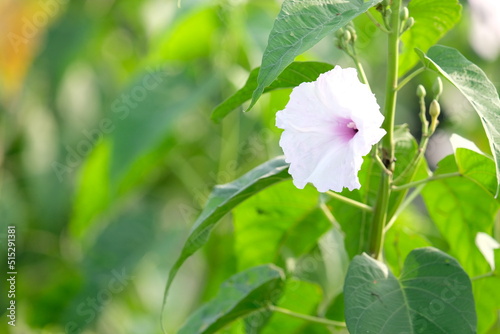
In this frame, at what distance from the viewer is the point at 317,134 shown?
1.82 feet

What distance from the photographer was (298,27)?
0.53 metres

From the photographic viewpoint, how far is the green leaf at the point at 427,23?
2.21 ft

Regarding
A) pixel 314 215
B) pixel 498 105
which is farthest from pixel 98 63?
pixel 498 105

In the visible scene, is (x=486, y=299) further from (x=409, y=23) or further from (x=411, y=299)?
(x=409, y=23)

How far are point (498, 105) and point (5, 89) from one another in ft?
5.18

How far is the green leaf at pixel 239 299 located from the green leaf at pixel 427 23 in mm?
239

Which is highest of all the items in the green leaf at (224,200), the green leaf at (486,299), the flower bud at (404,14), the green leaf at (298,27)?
the green leaf at (298,27)

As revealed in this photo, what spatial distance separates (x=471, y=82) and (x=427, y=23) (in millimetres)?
148

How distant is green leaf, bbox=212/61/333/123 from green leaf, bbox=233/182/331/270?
0.49 ft

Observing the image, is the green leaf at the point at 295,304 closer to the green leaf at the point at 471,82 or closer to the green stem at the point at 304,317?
the green stem at the point at 304,317

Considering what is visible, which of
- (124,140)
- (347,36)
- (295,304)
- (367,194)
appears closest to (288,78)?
(347,36)

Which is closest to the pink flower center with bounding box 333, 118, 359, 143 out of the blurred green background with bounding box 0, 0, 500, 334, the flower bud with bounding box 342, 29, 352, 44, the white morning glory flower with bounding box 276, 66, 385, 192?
the white morning glory flower with bounding box 276, 66, 385, 192

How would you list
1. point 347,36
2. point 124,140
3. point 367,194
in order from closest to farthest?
point 347,36
point 367,194
point 124,140

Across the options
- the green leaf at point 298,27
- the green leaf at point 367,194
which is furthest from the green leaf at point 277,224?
the green leaf at point 298,27
